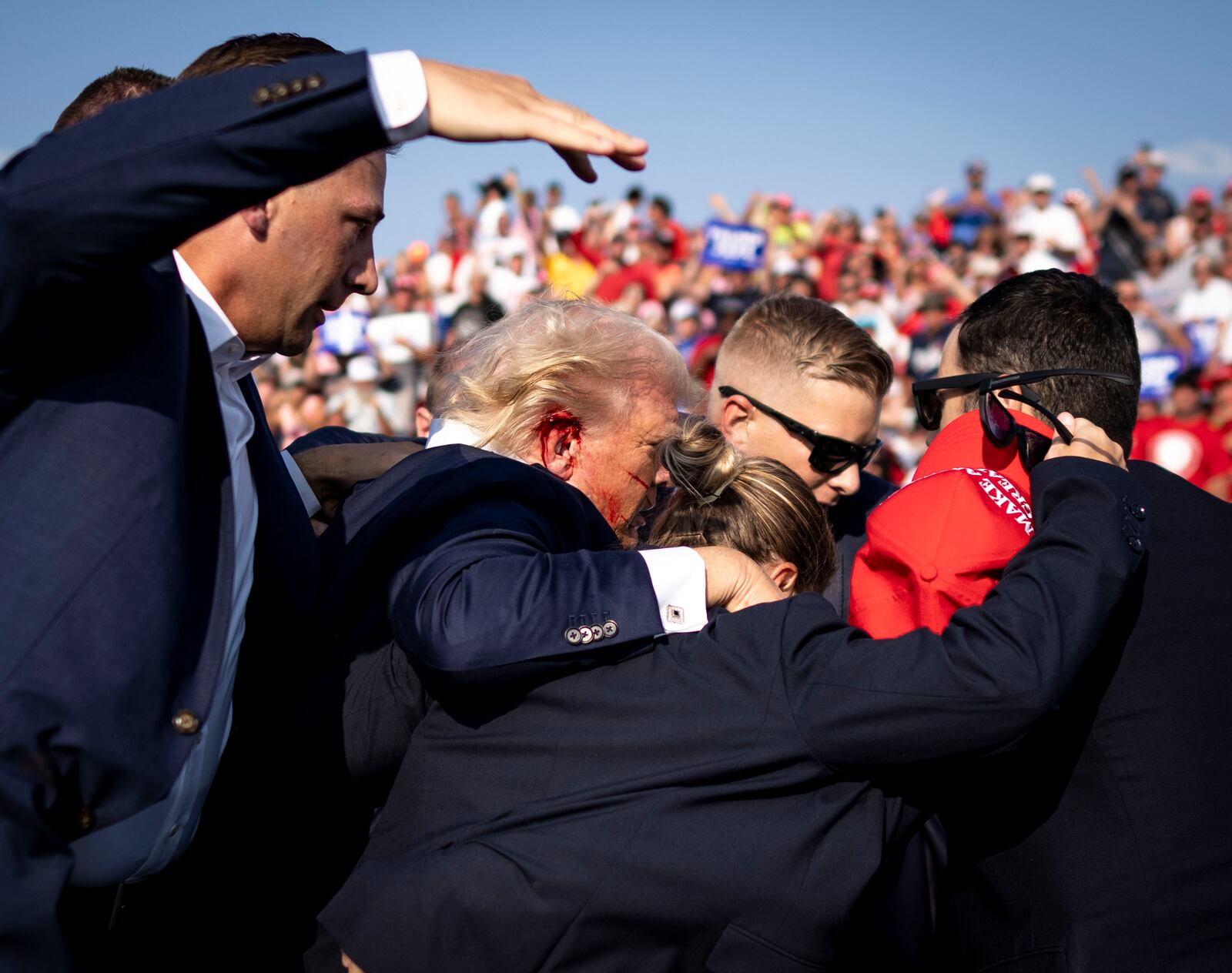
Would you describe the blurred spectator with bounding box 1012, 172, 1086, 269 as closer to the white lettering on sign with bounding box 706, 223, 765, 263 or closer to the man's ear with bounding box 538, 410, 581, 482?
the white lettering on sign with bounding box 706, 223, 765, 263

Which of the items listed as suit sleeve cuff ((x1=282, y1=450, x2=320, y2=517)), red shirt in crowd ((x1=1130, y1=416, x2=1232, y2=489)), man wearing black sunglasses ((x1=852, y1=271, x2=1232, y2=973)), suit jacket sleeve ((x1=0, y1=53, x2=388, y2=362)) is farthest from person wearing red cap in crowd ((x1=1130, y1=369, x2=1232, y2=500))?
suit jacket sleeve ((x1=0, y1=53, x2=388, y2=362))

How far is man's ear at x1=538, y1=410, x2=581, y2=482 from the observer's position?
8.57 ft

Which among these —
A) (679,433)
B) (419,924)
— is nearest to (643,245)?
(679,433)

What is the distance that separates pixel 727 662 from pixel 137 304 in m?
1.04

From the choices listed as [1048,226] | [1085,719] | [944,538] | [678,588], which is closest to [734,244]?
[1048,226]

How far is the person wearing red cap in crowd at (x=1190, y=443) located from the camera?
8430mm

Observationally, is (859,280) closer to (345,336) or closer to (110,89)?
(345,336)

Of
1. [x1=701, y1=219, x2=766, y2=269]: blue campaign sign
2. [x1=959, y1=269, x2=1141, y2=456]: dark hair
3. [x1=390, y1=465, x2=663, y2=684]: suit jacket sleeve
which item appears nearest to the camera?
[x1=390, y1=465, x2=663, y2=684]: suit jacket sleeve

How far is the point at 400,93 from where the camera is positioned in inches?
56.9

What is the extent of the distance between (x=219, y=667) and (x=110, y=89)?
6.68 feet

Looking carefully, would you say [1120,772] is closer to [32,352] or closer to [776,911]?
[776,911]

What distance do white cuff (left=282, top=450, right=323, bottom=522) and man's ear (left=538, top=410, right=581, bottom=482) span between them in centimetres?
59

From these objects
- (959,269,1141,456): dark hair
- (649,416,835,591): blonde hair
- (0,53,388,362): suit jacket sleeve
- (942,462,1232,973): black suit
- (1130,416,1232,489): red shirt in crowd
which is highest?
(0,53,388,362): suit jacket sleeve

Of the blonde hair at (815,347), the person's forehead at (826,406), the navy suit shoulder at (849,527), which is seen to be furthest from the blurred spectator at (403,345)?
the person's forehead at (826,406)
